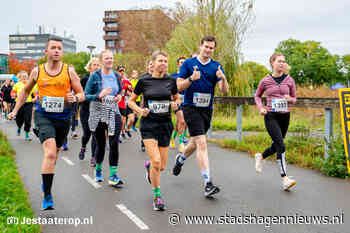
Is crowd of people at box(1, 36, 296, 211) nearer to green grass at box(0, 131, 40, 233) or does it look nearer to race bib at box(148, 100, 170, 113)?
race bib at box(148, 100, 170, 113)

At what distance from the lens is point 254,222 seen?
4.61 m

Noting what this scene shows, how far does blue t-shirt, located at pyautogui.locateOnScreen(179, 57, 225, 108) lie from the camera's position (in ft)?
19.3

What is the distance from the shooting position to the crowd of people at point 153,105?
5082mm

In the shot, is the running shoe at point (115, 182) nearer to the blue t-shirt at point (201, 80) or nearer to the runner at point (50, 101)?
the runner at point (50, 101)

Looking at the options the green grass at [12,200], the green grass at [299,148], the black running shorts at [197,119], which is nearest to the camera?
the green grass at [12,200]

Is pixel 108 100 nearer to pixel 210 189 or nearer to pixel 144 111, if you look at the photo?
pixel 144 111

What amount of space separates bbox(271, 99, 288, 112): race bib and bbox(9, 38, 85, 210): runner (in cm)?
311

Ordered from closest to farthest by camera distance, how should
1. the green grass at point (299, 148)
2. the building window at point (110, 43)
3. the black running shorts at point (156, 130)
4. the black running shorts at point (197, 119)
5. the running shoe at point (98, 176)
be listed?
the black running shorts at point (156, 130)
the black running shorts at point (197, 119)
the running shoe at point (98, 176)
the green grass at point (299, 148)
the building window at point (110, 43)

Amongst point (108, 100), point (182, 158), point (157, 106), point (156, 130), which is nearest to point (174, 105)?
point (157, 106)

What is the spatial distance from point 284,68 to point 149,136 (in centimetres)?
264

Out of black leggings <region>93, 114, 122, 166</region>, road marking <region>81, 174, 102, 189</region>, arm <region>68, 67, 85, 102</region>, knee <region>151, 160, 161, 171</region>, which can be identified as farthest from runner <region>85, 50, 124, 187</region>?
knee <region>151, 160, 161, 171</region>

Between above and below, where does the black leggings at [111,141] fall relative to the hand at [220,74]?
below


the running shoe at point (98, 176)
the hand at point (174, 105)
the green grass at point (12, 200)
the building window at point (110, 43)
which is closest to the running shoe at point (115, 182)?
the running shoe at point (98, 176)

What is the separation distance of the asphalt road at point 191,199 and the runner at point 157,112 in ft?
1.66
